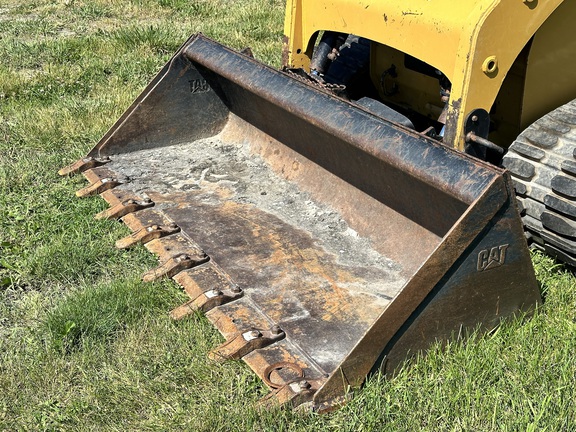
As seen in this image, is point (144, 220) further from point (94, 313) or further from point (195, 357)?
point (195, 357)

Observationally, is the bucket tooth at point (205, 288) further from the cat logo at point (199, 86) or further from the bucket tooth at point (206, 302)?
the cat logo at point (199, 86)

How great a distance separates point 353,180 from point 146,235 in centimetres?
96

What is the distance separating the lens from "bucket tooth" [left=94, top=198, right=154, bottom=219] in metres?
4.05

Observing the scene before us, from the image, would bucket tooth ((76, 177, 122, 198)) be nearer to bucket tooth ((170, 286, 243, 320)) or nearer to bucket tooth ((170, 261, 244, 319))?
bucket tooth ((170, 261, 244, 319))

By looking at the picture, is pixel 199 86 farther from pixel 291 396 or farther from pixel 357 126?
pixel 291 396

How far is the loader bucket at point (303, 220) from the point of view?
280 centimetres

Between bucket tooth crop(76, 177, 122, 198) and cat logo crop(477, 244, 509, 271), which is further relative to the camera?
bucket tooth crop(76, 177, 122, 198)

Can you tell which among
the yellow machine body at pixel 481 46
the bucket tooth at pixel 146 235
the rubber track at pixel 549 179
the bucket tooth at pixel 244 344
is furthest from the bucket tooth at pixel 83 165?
the rubber track at pixel 549 179

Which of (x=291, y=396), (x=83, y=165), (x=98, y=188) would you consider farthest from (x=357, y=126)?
(x=83, y=165)

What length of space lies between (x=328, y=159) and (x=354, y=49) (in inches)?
40.0

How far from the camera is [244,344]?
2.95 m

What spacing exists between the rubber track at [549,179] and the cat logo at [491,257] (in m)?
0.50

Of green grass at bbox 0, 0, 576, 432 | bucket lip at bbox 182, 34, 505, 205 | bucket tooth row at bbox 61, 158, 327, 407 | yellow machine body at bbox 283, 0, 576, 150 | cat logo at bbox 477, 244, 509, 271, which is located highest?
yellow machine body at bbox 283, 0, 576, 150

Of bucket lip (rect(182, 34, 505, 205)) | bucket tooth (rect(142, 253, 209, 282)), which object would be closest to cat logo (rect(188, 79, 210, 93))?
bucket lip (rect(182, 34, 505, 205))
